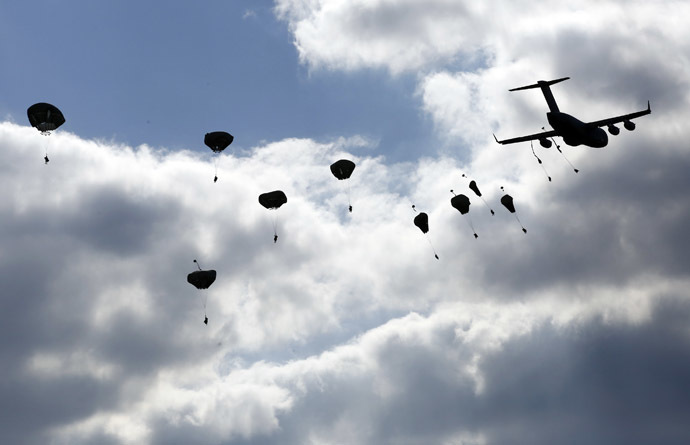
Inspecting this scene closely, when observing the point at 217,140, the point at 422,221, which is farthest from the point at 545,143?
the point at 217,140

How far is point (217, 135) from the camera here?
2522 inches

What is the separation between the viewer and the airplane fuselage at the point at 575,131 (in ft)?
188

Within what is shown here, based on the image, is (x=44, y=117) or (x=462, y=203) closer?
(x=44, y=117)

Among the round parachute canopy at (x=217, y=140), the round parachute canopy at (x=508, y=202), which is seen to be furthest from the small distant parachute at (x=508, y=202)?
the round parachute canopy at (x=217, y=140)

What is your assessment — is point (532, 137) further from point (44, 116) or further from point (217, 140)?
point (44, 116)

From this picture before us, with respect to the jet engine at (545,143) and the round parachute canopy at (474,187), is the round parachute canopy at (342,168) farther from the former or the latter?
the jet engine at (545,143)

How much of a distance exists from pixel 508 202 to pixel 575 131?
34.7 feet

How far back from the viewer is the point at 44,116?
58.7 metres

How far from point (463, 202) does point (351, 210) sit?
15056 mm

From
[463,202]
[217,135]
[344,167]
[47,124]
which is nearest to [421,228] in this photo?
[463,202]

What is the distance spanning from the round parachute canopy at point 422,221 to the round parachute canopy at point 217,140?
21.5 m

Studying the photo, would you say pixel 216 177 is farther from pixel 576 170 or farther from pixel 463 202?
pixel 576 170

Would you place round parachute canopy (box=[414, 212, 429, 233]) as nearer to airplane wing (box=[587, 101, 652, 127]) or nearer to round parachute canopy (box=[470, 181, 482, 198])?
round parachute canopy (box=[470, 181, 482, 198])

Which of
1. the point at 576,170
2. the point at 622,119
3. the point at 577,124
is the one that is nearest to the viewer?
the point at 576,170
